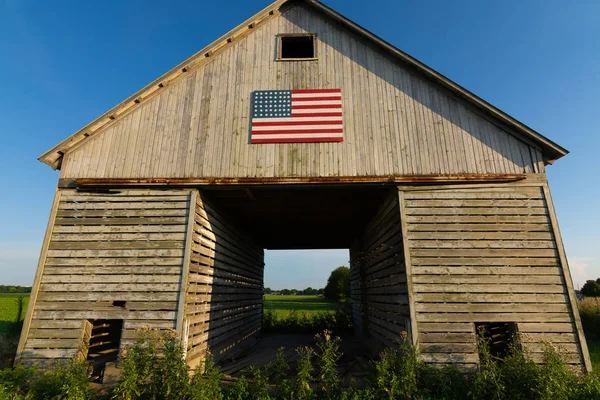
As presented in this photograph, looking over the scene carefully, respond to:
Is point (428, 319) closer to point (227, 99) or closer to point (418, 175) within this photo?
point (418, 175)

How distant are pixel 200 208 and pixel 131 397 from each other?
14.9 ft

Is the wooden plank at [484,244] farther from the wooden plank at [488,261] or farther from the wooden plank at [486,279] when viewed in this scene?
the wooden plank at [486,279]

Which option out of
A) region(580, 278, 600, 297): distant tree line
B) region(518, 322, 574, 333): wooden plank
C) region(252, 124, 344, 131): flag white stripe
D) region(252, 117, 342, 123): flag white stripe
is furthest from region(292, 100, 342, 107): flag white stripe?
region(580, 278, 600, 297): distant tree line

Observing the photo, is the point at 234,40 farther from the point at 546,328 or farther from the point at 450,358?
the point at 546,328

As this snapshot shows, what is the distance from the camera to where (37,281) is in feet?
26.1

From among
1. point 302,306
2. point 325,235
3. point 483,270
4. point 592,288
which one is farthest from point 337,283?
point 483,270

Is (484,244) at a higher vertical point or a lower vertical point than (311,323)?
higher

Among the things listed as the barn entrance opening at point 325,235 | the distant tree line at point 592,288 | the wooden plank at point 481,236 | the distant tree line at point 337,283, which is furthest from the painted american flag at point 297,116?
the distant tree line at point 592,288

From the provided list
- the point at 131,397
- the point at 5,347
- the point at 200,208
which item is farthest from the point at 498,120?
the point at 5,347

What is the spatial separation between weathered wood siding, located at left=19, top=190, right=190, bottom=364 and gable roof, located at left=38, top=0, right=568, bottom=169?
1683 mm

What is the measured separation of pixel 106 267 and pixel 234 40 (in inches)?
304

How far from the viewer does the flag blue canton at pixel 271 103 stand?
9.18 m

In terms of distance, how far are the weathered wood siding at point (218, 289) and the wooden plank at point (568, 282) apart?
919cm

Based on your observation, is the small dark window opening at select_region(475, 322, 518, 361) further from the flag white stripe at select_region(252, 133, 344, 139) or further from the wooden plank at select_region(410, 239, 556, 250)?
the flag white stripe at select_region(252, 133, 344, 139)
